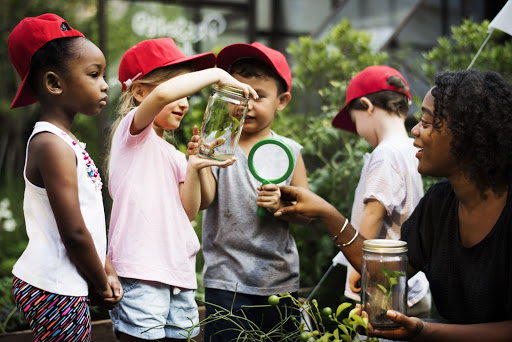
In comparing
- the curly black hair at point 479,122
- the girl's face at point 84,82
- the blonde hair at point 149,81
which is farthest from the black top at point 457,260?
the girl's face at point 84,82

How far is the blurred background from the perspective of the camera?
384cm

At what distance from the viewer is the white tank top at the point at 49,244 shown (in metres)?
1.77

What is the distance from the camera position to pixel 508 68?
3.96 metres

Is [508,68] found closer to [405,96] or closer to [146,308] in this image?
[405,96]

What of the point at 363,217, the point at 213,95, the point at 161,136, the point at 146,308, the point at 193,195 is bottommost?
the point at 146,308

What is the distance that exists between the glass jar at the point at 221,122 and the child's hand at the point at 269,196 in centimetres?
24

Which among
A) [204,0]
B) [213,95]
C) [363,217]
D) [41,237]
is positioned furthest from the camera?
[204,0]

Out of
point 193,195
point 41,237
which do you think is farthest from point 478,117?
point 41,237

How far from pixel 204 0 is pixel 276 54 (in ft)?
15.3

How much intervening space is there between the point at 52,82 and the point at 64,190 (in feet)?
1.09

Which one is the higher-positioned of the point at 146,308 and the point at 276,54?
the point at 276,54

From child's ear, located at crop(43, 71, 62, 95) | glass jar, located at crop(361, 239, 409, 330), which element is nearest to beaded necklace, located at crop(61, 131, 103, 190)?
child's ear, located at crop(43, 71, 62, 95)

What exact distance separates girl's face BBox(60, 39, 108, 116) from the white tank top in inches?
3.9

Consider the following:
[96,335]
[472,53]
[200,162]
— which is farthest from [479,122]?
[472,53]
